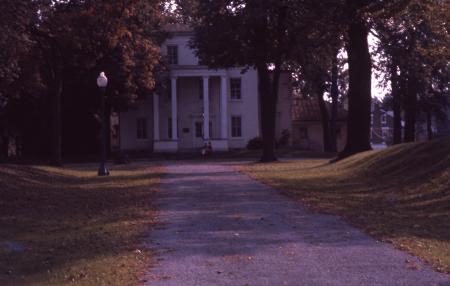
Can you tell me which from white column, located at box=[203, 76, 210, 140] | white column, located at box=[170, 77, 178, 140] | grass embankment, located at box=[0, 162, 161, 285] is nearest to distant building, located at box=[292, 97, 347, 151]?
white column, located at box=[203, 76, 210, 140]

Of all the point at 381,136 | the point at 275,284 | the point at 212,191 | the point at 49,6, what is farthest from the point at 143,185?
the point at 381,136

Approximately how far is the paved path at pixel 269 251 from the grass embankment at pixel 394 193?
0.54 metres

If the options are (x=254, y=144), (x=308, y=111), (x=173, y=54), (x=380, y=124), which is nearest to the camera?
(x=254, y=144)

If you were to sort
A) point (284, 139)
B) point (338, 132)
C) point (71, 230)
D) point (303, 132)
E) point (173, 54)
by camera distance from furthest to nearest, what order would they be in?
point (338, 132), point (303, 132), point (284, 139), point (173, 54), point (71, 230)

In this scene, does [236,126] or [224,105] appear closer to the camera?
[224,105]

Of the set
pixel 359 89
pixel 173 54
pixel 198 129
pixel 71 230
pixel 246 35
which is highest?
pixel 173 54

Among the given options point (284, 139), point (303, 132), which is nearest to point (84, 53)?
point (284, 139)

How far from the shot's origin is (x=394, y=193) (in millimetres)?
18391

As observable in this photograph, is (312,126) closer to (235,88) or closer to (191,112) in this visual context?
(235,88)

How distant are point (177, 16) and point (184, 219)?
106ft

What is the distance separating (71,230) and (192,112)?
47.2 m

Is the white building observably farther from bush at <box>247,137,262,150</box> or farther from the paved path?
the paved path

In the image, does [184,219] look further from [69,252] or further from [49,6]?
[49,6]

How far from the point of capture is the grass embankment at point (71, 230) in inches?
345
